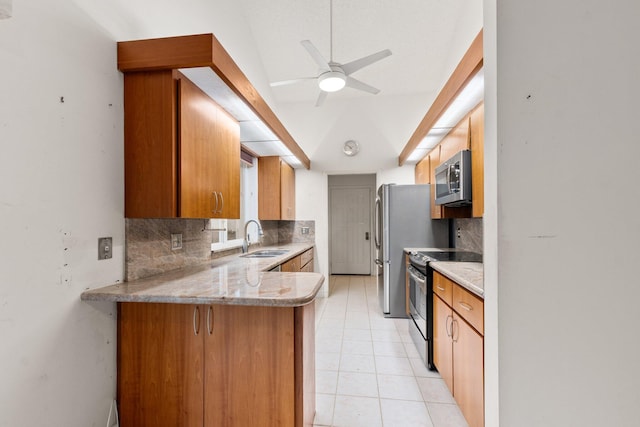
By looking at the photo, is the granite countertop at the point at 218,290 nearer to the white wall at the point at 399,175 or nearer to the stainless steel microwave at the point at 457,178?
the stainless steel microwave at the point at 457,178

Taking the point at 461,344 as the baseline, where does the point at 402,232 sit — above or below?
above

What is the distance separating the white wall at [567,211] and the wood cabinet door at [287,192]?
11.0ft

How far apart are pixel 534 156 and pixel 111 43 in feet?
6.44

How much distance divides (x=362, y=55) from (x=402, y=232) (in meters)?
2.40

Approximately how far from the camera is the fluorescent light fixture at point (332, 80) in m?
2.28

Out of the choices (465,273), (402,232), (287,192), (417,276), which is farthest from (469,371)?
(287,192)

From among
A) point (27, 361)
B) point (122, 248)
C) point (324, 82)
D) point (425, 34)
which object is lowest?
point (27, 361)

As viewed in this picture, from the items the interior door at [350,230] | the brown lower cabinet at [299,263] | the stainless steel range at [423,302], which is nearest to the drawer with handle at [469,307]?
the stainless steel range at [423,302]

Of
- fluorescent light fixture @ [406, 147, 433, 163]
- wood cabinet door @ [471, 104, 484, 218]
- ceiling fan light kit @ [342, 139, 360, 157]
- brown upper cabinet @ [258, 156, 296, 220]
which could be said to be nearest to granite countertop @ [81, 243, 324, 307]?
wood cabinet door @ [471, 104, 484, 218]

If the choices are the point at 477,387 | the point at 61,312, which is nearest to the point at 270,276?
the point at 61,312

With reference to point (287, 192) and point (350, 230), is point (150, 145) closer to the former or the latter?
point (287, 192)

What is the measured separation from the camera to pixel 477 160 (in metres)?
2.00

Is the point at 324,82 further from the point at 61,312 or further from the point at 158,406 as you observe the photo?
the point at 158,406

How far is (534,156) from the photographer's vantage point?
2.34 feet
